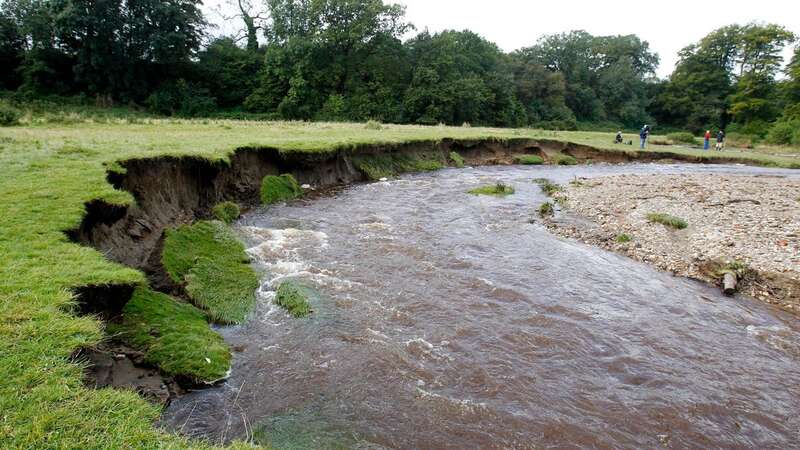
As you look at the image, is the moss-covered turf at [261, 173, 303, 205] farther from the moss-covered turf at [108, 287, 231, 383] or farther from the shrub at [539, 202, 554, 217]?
the shrub at [539, 202, 554, 217]

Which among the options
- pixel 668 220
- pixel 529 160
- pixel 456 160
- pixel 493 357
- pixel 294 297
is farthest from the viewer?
pixel 529 160

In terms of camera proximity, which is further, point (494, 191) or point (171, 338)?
point (494, 191)

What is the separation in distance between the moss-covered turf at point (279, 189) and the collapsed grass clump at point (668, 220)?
14865 mm

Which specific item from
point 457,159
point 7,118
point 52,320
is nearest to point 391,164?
point 457,159

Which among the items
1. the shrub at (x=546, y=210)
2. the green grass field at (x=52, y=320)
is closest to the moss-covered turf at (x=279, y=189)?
the green grass field at (x=52, y=320)

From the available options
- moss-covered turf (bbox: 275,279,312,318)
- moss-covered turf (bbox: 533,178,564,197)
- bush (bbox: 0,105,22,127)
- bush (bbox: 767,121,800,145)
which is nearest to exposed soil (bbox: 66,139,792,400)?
moss-covered turf (bbox: 275,279,312,318)

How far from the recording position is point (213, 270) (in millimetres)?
10461

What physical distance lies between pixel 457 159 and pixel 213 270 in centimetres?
2569

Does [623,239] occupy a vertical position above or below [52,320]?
below

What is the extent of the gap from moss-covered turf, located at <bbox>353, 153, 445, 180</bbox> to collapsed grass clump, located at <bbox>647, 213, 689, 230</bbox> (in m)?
14.4

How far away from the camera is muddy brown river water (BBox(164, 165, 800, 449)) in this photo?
646cm

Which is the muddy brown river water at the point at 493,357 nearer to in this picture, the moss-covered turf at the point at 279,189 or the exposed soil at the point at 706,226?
the exposed soil at the point at 706,226

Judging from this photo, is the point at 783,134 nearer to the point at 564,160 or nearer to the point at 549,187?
the point at 564,160

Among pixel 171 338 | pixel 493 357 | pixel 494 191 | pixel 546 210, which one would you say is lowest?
pixel 493 357
